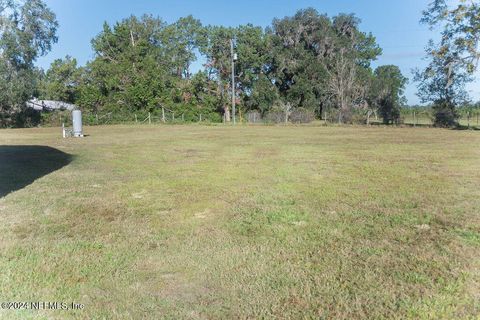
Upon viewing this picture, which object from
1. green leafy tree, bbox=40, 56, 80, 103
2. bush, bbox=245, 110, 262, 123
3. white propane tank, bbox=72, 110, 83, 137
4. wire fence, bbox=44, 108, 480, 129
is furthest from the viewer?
green leafy tree, bbox=40, 56, 80, 103

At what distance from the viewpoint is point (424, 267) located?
3.24 meters

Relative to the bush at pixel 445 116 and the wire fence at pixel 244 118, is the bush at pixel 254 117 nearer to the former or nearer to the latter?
the wire fence at pixel 244 118

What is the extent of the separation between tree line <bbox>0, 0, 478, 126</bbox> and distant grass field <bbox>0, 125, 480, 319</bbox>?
1364 inches

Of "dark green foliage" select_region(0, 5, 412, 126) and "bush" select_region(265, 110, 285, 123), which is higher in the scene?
"dark green foliage" select_region(0, 5, 412, 126)

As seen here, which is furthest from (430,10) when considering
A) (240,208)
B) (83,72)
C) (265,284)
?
(83,72)

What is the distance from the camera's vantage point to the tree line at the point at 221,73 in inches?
1682

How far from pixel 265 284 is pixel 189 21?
51.0 meters

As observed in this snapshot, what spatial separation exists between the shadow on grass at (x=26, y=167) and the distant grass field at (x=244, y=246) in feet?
0.35

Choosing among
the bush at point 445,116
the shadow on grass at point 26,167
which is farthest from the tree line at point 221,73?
the shadow on grass at point 26,167

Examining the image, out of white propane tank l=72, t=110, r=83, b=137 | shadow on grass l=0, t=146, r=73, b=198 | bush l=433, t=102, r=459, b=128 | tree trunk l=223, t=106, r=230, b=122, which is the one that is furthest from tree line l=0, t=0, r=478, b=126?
shadow on grass l=0, t=146, r=73, b=198

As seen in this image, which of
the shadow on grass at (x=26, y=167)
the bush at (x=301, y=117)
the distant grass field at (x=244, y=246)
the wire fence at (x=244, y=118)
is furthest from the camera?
the bush at (x=301, y=117)

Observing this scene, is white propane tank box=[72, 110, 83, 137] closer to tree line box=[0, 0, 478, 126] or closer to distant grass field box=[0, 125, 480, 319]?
distant grass field box=[0, 125, 480, 319]

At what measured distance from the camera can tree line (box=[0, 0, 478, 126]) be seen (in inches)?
1682

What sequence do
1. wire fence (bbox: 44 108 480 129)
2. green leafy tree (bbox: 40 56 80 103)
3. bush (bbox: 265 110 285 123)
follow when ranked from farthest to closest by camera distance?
green leafy tree (bbox: 40 56 80 103)
bush (bbox: 265 110 285 123)
wire fence (bbox: 44 108 480 129)
